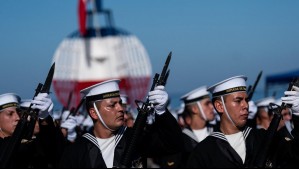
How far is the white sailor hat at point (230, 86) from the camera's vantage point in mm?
5426

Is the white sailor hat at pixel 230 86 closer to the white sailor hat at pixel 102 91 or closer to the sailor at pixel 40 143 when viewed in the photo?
the white sailor hat at pixel 102 91

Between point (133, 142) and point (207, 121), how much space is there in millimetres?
4205

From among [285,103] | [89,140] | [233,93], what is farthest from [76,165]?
[285,103]

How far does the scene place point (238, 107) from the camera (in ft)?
17.4

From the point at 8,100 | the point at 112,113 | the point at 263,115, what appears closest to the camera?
the point at 112,113

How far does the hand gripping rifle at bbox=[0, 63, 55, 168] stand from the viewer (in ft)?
16.3

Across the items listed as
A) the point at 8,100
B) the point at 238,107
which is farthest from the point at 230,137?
the point at 8,100

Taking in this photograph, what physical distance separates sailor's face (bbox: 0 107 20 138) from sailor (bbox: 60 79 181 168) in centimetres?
130

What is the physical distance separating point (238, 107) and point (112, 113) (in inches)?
48.3

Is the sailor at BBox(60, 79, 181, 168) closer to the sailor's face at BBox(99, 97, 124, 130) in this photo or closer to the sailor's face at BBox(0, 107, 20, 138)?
the sailor's face at BBox(99, 97, 124, 130)

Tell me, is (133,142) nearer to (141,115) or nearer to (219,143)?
(141,115)

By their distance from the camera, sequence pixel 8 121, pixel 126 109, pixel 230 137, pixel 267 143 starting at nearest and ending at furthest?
pixel 267 143
pixel 230 137
pixel 8 121
pixel 126 109

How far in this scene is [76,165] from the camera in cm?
512

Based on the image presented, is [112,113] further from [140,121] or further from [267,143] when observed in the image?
[267,143]
